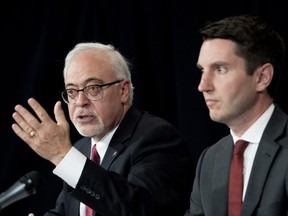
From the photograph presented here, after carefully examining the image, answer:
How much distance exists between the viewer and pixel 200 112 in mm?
3328

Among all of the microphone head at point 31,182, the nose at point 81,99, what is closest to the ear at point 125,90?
the nose at point 81,99

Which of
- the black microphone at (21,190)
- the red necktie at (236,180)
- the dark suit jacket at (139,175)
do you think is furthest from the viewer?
the dark suit jacket at (139,175)

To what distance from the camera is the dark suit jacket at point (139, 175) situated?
2.18 metres

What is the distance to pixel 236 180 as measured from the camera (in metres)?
2.07

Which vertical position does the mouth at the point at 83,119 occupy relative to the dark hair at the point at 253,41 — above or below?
below

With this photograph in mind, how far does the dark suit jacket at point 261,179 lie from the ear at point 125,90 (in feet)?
2.14

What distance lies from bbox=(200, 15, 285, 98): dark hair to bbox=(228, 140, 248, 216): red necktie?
22 centimetres

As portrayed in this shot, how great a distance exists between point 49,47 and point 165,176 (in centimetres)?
155

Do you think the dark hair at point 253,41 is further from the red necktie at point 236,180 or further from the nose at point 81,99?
the nose at point 81,99

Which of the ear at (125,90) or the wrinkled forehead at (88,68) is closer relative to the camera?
the wrinkled forehead at (88,68)

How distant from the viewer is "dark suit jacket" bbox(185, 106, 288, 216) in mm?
1940

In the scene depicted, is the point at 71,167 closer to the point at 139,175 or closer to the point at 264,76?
the point at 139,175

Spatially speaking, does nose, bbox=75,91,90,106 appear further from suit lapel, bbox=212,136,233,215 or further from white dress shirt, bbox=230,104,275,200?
white dress shirt, bbox=230,104,275,200

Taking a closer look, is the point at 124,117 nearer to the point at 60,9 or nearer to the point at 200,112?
the point at 200,112
